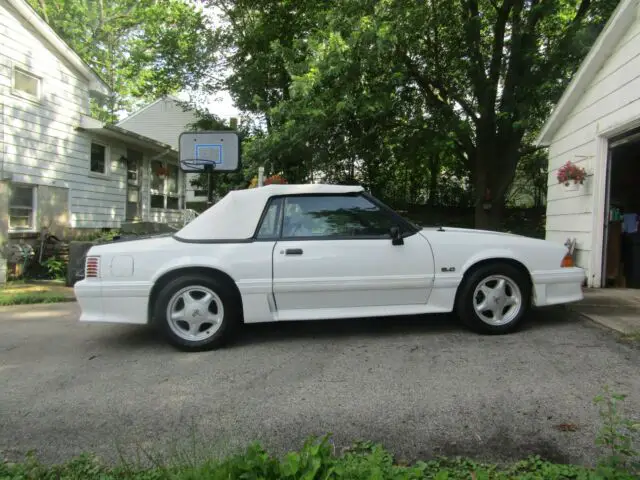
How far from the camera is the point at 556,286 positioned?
186 inches

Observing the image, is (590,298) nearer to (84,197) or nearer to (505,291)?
(505,291)

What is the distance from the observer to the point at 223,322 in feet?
14.2

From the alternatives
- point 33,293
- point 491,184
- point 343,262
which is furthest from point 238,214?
point 491,184

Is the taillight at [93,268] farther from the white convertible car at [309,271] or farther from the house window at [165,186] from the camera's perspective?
the house window at [165,186]

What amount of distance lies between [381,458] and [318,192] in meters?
2.94

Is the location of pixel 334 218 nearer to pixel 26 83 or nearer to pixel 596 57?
pixel 596 57

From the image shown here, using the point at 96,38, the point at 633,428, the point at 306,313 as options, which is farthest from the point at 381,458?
the point at 96,38

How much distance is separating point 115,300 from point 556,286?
4.35 metres

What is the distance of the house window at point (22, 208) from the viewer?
10047 millimetres

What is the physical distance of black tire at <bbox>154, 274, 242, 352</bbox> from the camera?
4.26 meters

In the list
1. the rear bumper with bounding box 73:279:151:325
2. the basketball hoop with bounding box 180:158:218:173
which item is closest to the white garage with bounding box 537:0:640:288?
the basketball hoop with bounding box 180:158:218:173

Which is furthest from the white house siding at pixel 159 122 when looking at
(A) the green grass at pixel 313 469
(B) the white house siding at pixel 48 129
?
(A) the green grass at pixel 313 469

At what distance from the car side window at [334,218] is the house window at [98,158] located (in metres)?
10.2

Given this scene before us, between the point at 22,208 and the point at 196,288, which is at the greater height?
the point at 22,208
